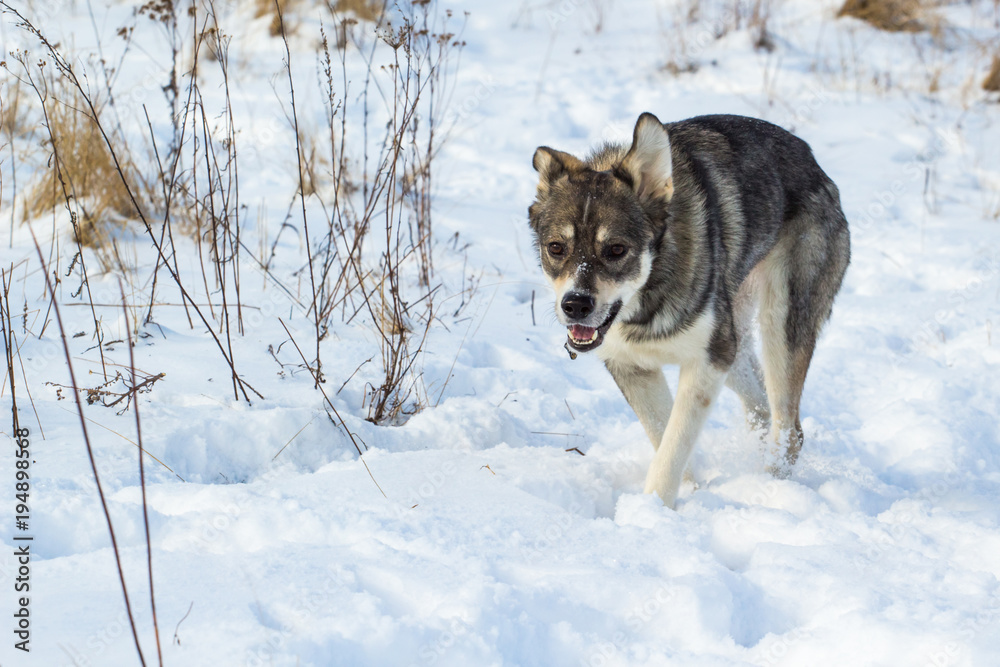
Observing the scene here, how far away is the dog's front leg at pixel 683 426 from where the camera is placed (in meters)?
3.24

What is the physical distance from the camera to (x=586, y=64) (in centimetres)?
987

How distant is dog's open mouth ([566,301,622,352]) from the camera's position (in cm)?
304

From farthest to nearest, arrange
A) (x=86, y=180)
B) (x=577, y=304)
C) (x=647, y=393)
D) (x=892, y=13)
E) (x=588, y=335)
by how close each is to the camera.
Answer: (x=892, y=13) → (x=86, y=180) → (x=647, y=393) → (x=588, y=335) → (x=577, y=304)

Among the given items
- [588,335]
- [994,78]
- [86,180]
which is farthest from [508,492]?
[994,78]

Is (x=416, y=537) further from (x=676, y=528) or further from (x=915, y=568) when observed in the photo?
(x=915, y=568)

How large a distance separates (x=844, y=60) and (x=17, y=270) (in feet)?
29.0

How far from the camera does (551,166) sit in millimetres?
3406

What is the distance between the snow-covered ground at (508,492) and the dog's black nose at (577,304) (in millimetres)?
707

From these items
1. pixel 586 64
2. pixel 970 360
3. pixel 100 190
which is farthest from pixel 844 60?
pixel 100 190

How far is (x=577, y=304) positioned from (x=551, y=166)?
2.50ft

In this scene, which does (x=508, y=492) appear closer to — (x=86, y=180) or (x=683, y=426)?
(x=683, y=426)

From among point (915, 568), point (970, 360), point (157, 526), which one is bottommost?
point (970, 360)

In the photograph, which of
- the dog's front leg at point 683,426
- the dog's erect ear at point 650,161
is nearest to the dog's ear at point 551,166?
the dog's erect ear at point 650,161

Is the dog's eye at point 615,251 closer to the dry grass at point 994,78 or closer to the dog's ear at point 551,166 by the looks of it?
the dog's ear at point 551,166
